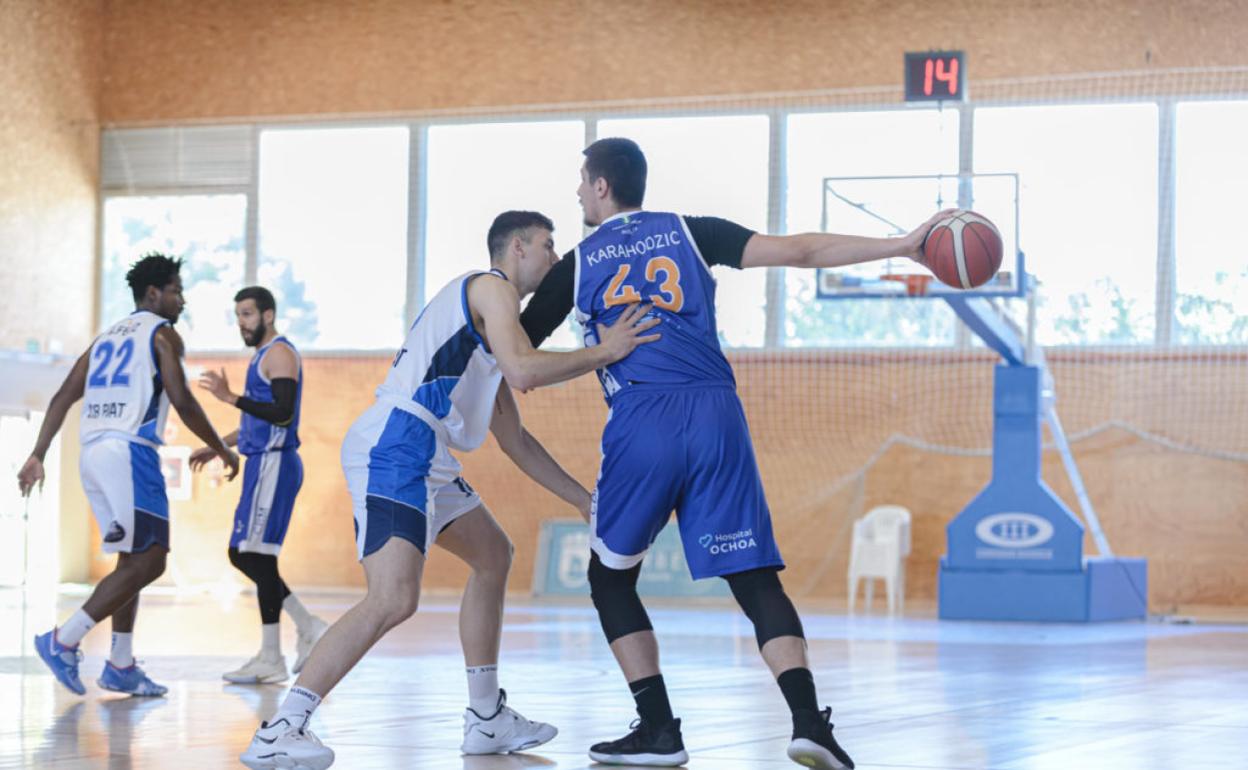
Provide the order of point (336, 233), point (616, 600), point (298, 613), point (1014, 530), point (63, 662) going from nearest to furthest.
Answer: point (616, 600) → point (63, 662) → point (298, 613) → point (1014, 530) → point (336, 233)

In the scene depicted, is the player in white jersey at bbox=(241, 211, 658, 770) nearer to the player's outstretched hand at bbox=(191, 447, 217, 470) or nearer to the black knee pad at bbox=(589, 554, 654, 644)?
the black knee pad at bbox=(589, 554, 654, 644)

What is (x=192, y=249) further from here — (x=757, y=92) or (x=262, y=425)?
(x=262, y=425)

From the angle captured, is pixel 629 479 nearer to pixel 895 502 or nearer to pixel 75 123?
pixel 895 502

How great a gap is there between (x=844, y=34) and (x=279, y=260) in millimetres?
6758

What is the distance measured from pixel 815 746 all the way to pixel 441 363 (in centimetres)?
153

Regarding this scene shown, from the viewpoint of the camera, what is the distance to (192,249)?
766 inches

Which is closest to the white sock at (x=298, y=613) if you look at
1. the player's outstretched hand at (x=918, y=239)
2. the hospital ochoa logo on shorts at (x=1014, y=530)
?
the player's outstretched hand at (x=918, y=239)

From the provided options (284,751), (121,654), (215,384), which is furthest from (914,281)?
(284,751)

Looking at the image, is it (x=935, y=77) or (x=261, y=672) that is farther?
(x=935, y=77)

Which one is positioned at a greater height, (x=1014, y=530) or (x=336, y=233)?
(x=336, y=233)

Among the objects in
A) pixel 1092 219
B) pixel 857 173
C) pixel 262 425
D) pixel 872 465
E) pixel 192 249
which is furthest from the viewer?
pixel 192 249

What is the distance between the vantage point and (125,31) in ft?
64.5

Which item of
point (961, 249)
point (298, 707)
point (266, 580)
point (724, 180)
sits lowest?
point (266, 580)

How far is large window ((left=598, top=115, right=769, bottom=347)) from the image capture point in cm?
1759
